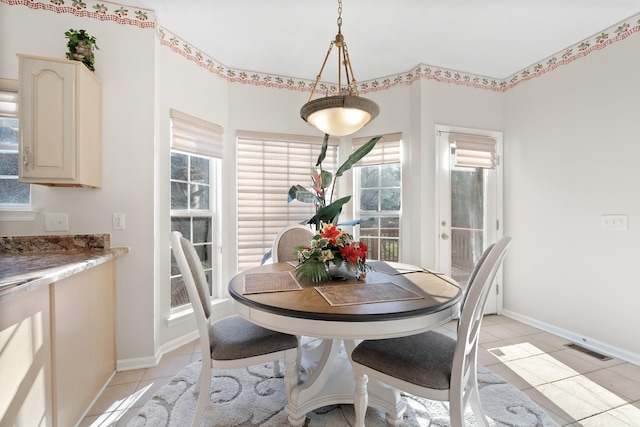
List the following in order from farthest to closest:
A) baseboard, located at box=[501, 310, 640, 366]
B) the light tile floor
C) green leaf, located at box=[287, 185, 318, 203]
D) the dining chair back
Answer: green leaf, located at box=[287, 185, 318, 203] → the dining chair back → baseboard, located at box=[501, 310, 640, 366] → the light tile floor

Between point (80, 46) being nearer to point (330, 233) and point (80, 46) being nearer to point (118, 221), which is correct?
point (118, 221)

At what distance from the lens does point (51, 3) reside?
6.50ft

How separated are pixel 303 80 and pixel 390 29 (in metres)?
1.14

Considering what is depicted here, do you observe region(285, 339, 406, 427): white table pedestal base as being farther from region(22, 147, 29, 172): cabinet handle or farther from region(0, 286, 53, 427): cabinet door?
region(22, 147, 29, 172): cabinet handle

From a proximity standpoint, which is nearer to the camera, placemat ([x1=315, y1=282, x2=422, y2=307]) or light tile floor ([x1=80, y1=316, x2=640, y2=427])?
placemat ([x1=315, y1=282, x2=422, y2=307])

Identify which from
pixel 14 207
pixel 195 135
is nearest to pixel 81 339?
pixel 14 207

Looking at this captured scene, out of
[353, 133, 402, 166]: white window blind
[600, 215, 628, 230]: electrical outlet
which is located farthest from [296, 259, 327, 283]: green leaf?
[600, 215, 628, 230]: electrical outlet

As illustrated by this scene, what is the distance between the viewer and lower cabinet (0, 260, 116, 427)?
3.53ft

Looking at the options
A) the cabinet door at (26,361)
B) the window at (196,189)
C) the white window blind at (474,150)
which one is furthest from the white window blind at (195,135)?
the white window blind at (474,150)

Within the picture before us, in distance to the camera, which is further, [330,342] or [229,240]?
[229,240]

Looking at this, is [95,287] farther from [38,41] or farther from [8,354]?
[38,41]

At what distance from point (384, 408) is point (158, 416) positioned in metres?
1.25

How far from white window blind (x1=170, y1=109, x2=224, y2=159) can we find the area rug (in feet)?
6.08

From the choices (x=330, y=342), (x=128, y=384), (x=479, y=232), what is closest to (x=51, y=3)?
(x=128, y=384)
